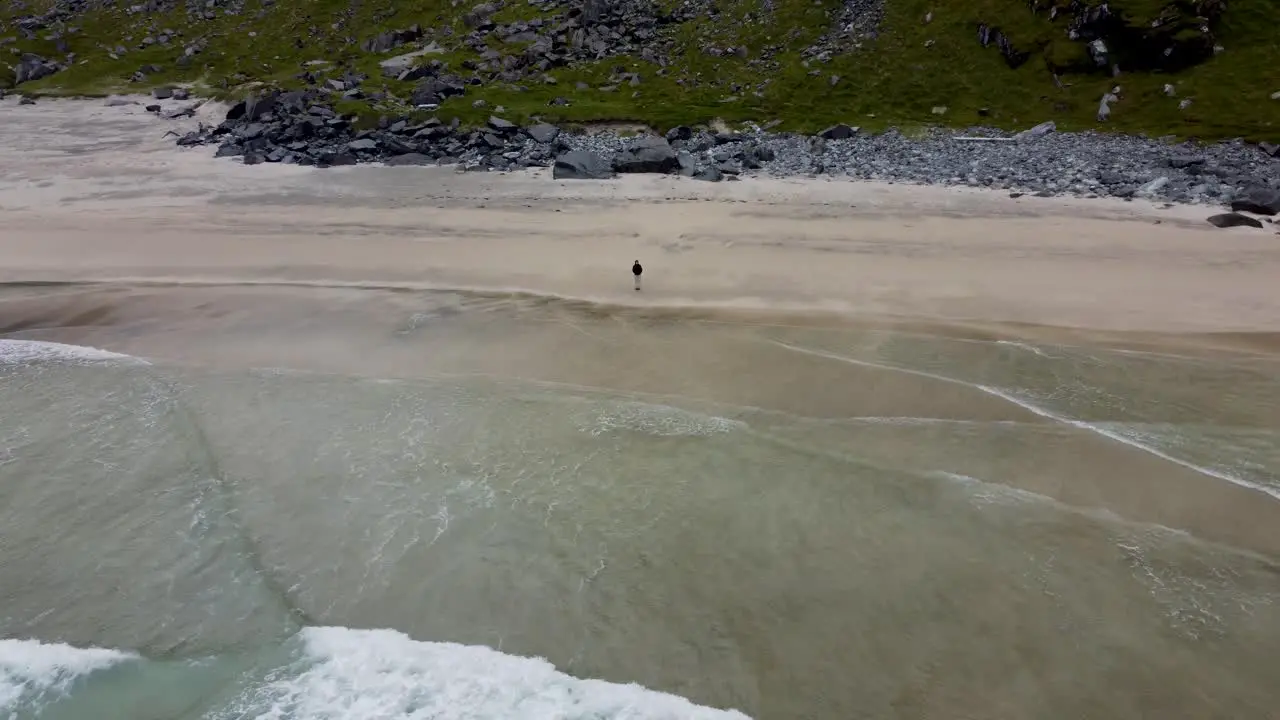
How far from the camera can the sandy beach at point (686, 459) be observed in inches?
420

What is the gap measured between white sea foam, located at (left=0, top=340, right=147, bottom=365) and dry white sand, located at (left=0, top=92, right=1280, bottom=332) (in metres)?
5.47

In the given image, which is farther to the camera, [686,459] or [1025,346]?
[1025,346]

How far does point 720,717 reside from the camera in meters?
9.59

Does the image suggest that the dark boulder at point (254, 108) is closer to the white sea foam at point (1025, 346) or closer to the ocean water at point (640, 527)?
the ocean water at point (640, 527)

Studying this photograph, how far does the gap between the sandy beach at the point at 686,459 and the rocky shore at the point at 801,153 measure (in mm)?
4448

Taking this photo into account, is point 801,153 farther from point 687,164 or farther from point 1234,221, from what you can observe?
point 1234,221

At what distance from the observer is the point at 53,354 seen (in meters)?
20.6

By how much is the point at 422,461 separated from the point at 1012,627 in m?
11.1

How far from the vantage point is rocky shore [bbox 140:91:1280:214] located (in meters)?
32.3

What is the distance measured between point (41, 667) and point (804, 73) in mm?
55753

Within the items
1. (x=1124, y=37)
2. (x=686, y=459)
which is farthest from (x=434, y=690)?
(x=1124, y=37)

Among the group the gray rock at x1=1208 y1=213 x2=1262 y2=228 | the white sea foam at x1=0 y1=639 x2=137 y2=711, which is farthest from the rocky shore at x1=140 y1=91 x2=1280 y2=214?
the white sea foam at x1=0 y1=639 x2=137 y2=711

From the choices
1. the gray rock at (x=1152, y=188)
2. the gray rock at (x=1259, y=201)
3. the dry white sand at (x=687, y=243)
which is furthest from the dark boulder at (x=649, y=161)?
the gray rock at (x=1259, y=201)

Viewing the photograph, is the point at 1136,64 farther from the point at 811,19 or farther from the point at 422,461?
the point at 422,461
